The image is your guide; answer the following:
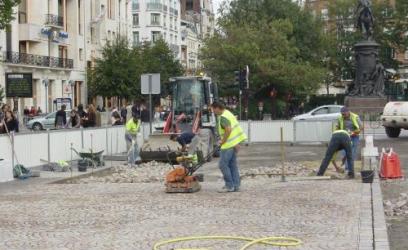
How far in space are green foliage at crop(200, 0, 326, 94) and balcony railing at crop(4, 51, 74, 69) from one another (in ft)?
42.0

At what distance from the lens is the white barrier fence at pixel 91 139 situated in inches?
825

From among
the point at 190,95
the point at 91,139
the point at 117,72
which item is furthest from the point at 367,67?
the point at 117,72

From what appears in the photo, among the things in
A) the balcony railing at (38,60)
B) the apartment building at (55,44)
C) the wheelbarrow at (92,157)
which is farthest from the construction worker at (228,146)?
the balcony railing at (38,60)

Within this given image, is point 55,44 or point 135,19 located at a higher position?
point 135,19

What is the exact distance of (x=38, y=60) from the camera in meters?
62.5

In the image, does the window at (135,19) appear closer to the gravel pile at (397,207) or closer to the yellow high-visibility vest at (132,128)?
the yellow high-visibility vest at (132,128)

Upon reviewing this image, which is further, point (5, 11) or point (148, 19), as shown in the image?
point (148, 19)

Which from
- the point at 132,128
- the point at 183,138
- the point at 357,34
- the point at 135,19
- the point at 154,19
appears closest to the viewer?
the point at 183,138

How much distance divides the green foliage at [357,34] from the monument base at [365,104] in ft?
94.8

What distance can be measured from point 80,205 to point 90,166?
347 inches

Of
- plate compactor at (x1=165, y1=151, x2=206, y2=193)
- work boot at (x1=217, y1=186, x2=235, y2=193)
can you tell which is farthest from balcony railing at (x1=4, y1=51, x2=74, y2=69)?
work boot at (x1=217, y1=186, x2=235, y2=193)

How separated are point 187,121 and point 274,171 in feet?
24.8

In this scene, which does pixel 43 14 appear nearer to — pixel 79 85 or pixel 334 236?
pixel 79 85

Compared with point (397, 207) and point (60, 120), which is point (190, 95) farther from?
point (397, 207)
